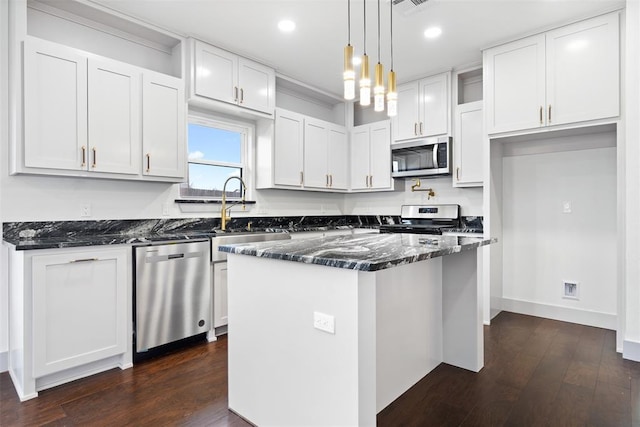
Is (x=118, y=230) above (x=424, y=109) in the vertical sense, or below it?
below

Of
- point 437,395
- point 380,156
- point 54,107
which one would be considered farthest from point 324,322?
point 380,156

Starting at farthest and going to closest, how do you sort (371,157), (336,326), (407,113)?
(371,157)
(407,113)
(336,326)

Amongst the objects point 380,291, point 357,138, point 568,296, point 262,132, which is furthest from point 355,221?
point 380,291

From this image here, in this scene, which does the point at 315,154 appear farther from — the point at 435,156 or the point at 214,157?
the point at 435,156

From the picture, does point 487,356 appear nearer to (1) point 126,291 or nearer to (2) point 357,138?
(1) point 126,291

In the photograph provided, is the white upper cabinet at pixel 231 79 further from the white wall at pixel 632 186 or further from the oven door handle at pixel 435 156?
the white wall at pixel 632 186

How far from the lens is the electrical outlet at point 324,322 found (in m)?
1.58

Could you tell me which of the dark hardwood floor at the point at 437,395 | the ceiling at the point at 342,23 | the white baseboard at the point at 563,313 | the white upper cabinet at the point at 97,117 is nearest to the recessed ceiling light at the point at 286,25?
the ceiling at the point at 342,23

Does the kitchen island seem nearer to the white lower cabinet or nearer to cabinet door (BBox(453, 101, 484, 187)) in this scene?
the white lower cabinet

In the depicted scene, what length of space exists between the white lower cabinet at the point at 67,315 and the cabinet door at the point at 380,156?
3.32 m

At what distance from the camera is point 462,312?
261 cm

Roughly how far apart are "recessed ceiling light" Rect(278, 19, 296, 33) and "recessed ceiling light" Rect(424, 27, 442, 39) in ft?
4.03

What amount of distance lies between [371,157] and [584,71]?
254 centimetres

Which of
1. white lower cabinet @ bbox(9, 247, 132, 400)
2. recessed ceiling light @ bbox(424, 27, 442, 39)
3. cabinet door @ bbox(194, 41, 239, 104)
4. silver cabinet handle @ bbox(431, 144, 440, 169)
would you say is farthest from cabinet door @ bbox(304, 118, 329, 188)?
white lower cabinet @ bbox(9, 247, 132, 400)
